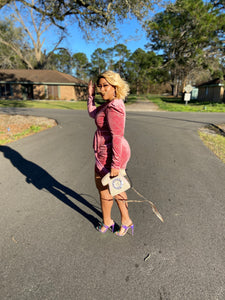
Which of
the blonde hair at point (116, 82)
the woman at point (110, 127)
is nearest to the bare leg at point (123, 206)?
the woman at point (110, 127)

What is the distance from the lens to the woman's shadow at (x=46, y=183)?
2.98 metres

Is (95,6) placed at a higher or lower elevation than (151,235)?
higher

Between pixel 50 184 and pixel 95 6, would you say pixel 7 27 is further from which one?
pixel 50 184

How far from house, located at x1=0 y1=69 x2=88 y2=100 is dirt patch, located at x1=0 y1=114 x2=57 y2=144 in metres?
21.9

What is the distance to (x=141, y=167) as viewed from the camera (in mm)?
4645

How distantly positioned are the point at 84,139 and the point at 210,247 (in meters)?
5.70

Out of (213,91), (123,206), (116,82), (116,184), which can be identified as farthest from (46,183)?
(213,91)

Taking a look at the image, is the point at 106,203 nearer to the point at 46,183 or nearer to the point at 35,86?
the point at 46,183

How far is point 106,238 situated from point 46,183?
6.33ft

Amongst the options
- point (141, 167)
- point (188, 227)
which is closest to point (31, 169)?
point (141, 167)

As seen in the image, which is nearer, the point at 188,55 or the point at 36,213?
the point at 36,213

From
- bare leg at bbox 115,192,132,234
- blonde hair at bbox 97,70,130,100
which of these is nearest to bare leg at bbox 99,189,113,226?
bare leg at bbox 115,192,132,234

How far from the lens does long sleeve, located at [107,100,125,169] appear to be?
1.90 m

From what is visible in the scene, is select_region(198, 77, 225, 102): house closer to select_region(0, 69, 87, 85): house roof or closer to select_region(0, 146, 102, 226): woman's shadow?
select_region(0, 69, 87, 85): house roof
